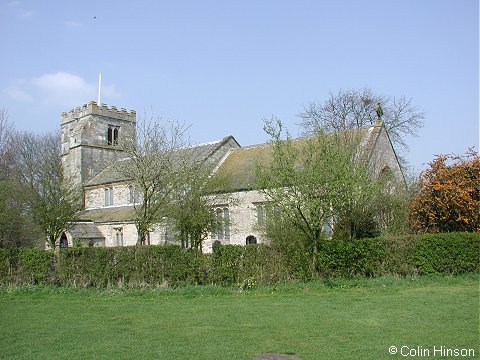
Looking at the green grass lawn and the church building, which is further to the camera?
the church building

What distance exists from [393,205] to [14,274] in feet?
56.6

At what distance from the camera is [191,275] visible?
18.1 metres

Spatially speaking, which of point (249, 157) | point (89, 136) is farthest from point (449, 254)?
point (89, 136)

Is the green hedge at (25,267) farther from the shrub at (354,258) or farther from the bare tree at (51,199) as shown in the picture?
the shrub at (354,258)

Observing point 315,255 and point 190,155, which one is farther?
point 190,155

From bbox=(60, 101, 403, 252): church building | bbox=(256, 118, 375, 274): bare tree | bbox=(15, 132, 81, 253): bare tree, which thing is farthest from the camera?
bbox=(60, 101, 403, 252): church building

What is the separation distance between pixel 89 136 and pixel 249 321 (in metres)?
43.7

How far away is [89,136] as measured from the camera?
50.7m

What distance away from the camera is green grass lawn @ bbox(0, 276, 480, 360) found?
8133 millimetres

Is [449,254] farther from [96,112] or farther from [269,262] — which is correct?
[96,112]

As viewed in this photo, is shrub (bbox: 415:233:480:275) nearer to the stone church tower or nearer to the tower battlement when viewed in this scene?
the stone church tower

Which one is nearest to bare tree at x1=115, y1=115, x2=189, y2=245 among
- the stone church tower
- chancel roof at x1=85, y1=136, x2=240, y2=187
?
chancel roof at x1=85, y1=136, x2=240, y2=187

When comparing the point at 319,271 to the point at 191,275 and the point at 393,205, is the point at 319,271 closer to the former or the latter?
the point at 191,275

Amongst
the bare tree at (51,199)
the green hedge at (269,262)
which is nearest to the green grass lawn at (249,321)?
the green hedge at (269,262)
